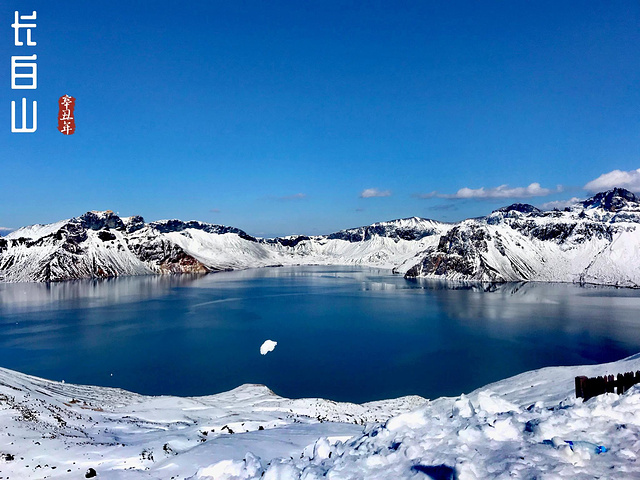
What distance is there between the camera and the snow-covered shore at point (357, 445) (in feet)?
21.8

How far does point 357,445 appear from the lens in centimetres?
888

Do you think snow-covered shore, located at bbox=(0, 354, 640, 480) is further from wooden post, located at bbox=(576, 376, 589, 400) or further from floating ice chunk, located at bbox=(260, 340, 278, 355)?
floating ice chunk, located at bbox=(260, 340, 278, 355)

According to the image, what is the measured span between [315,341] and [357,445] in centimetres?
3956

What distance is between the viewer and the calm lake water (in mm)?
33406

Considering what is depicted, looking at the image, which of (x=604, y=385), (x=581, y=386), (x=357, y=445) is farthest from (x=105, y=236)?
(x=604, y=385)

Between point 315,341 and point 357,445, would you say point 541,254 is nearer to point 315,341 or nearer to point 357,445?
point 315,341

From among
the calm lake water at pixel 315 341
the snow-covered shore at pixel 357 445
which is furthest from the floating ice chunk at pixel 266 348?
the snow-covered shore at pixel 357 445

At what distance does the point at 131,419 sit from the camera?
712 inches

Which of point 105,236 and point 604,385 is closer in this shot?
point 604,385

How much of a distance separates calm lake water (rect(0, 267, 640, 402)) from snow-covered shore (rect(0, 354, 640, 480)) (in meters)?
16.6

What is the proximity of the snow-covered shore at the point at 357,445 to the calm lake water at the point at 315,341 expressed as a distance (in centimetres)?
1660

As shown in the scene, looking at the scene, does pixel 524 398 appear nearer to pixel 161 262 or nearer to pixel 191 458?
pixel 191 458

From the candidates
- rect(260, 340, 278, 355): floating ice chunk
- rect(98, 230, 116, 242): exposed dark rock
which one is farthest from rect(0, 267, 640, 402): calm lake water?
rect(98, 230, 116, 242): exposed dark rock

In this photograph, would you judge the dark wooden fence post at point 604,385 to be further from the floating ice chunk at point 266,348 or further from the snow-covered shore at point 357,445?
the floating ice chunk at point 266,348
